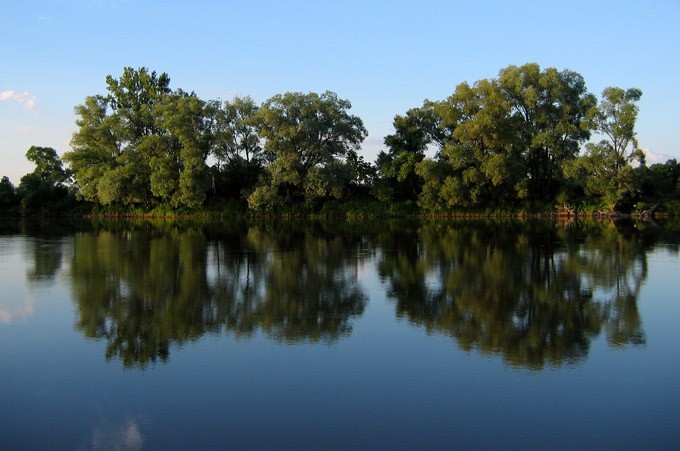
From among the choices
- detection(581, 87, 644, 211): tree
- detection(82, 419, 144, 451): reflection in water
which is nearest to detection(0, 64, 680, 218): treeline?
detection(581, 87, 644, 211): tree

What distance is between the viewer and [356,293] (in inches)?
572

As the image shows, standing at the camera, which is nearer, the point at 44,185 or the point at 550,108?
the point at 550,108

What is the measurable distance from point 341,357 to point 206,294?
591 cm

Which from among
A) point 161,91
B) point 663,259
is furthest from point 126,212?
point 663,259

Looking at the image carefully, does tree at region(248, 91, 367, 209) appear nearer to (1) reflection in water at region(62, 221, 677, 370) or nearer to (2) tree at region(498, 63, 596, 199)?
(2) tree at region(498, 63, 596, 199)

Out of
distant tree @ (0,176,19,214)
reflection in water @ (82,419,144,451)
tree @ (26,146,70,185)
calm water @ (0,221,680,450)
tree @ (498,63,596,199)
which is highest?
tree @ (498,63,596,199)

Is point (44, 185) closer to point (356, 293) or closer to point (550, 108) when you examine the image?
point (550, 108)

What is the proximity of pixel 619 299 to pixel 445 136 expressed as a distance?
45.0m

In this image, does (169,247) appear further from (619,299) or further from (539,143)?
(539,143)

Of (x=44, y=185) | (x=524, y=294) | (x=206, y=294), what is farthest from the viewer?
(x=44, y=185)

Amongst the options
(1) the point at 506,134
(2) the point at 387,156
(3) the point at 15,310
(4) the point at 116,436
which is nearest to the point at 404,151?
(2) the point at 387,156

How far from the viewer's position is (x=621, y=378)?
816 centimetres

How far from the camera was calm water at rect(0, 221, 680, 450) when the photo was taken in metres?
6.60

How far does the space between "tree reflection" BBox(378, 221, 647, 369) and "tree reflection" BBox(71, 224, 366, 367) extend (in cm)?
A: 169
